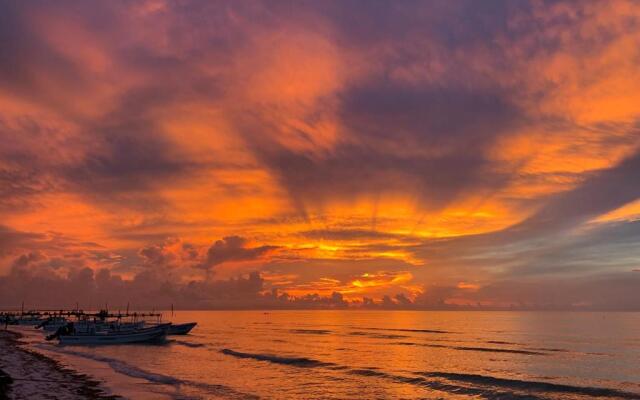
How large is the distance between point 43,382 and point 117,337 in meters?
50.0

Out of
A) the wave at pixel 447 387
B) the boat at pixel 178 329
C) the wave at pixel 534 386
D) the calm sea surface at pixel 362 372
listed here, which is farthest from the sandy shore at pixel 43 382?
the boat at pixel 178 329

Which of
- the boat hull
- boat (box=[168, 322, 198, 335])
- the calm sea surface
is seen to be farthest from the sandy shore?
boat (box=[168, 322, 198, 335])

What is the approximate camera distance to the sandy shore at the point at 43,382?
106 feet

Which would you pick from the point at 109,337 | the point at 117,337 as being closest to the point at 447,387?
the point at 117,337

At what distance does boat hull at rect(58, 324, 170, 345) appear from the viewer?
266ft

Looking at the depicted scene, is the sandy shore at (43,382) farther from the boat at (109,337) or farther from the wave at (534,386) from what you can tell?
the wave at (534,386)

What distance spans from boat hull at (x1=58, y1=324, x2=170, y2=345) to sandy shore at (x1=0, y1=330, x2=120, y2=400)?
29.0 metres

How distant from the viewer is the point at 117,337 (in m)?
84.6

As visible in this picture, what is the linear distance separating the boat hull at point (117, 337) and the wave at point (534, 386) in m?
54.0

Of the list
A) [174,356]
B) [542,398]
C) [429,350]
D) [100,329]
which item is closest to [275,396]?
[542,398]

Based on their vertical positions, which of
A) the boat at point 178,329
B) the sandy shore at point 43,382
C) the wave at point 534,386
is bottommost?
the wave at point 534,386

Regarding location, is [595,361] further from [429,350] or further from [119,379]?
[119,379]

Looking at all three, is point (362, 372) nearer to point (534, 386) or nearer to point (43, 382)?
point (534, 386)

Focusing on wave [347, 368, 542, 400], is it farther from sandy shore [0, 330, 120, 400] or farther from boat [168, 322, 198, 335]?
boat [168, 322, 198, 335]
